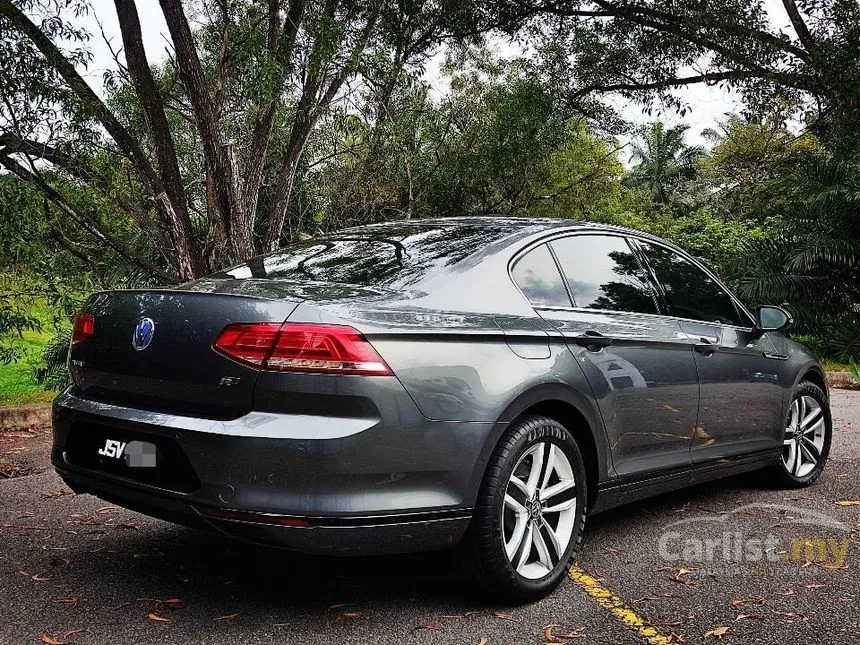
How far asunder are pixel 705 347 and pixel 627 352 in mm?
784

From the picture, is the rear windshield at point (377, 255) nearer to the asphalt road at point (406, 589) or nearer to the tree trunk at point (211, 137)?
the asphalt road at point (406, 589)

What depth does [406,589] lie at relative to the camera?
340 cm

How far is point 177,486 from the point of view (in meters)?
2.84

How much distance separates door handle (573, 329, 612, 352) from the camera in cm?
354

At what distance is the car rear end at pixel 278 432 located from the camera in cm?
269

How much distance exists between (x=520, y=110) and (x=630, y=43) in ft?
15.4

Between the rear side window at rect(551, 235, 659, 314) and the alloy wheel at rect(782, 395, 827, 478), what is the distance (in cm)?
172

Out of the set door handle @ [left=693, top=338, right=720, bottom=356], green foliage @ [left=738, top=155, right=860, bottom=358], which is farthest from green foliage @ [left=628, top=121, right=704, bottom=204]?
door handle @ [left=693, top=338, right=720, bottom=356]

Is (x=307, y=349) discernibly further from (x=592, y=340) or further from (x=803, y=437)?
(x=803, y=437)

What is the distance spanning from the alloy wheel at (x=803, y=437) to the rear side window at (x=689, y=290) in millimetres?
803

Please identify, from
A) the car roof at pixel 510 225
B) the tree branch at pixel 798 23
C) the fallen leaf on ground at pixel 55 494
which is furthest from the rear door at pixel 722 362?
the tree branch at pixel 798 23

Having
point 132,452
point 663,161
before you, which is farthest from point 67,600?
point 663,161

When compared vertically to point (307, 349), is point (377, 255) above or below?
above

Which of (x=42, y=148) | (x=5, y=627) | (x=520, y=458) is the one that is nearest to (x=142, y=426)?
(x=5, y=627)
